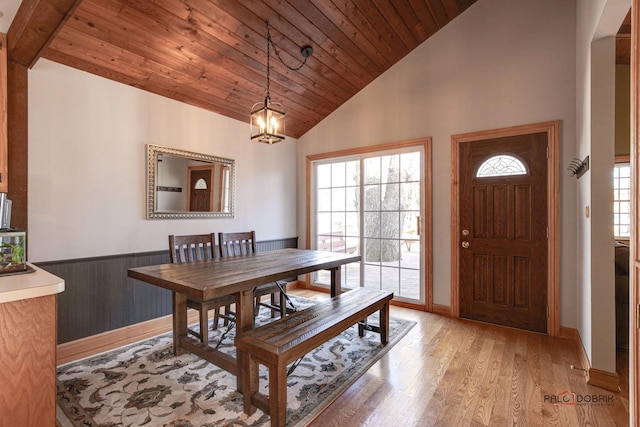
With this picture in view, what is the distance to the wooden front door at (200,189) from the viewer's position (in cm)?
350

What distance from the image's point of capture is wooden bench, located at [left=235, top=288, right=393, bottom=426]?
5.58ft

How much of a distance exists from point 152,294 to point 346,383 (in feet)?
7.10

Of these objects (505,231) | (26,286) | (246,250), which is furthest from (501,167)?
(26,286)

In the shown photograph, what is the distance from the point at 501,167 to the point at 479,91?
89 cm

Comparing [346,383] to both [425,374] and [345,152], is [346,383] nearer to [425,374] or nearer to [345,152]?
[425,374]

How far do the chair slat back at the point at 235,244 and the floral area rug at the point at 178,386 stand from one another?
2.88ft

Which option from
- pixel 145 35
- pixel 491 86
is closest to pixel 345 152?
pixel 491 86

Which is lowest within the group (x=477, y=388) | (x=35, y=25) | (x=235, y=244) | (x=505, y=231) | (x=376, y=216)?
(x=477, y=388)

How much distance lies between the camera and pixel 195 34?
263 cm

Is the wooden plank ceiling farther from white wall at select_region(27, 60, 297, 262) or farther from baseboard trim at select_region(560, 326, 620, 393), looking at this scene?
baseboard trim at select_region(560, 326, 620, 393)

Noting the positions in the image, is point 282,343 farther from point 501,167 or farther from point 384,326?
point 501,167

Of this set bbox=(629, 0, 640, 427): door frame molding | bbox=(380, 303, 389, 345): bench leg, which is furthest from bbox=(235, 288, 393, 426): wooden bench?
bbox=(629, 0, 640, 427): door frame molding

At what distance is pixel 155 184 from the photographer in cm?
316

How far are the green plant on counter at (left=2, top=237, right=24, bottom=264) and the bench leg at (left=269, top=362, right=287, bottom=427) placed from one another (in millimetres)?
1464
